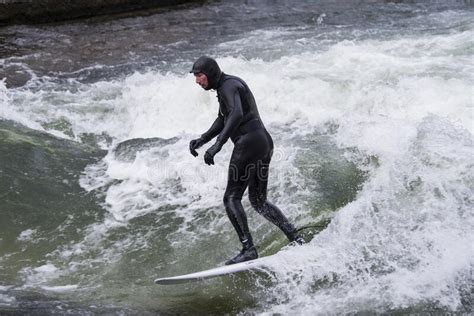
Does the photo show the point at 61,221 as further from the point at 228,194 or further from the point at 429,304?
the point at 429,304

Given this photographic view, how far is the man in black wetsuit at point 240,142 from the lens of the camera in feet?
18.4

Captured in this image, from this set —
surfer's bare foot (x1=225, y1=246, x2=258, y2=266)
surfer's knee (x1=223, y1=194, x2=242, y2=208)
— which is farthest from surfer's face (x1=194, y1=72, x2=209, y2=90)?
surfer's bare foot (x1=225, y1=246, x2=258, y2=266)

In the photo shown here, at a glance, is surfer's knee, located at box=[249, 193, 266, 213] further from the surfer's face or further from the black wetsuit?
the surfer's face

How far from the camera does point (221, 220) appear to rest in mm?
7273

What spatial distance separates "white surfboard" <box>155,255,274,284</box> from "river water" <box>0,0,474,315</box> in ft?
0.43

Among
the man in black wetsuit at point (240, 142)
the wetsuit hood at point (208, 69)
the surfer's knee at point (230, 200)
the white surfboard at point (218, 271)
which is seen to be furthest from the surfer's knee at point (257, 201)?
the wetsuit hood at point (208, 69)

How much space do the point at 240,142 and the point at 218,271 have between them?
1.20 meters

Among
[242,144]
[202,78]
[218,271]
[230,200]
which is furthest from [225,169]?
[202,78]

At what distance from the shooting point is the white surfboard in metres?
5.68

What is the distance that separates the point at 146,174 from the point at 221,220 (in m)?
1.59

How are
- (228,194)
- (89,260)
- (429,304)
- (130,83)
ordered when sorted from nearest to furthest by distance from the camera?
(429,304)
(228,194)
(89,260)
(130,83)

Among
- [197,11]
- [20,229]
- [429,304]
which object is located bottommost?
[429,304]

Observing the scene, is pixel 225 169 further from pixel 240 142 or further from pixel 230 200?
pixel 240 142

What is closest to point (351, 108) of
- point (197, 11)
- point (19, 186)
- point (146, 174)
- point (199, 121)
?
point (199, 121)
